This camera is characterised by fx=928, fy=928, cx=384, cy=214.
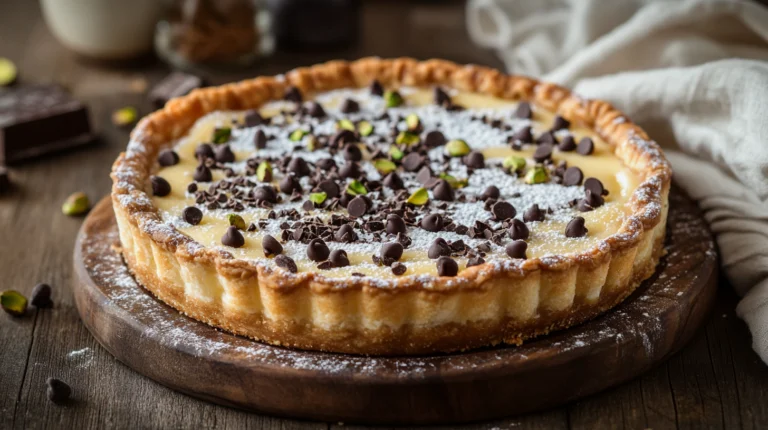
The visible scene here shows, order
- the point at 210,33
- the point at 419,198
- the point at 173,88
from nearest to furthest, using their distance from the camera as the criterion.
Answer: the point at 419,198
the point at 173,88
the point at 210,33

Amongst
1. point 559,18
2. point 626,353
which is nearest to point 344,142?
point 626,353

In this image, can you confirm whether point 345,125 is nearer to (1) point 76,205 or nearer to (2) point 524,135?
(2) point 524,135

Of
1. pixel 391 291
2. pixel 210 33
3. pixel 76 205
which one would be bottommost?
pixel 76 205

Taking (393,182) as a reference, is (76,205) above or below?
below

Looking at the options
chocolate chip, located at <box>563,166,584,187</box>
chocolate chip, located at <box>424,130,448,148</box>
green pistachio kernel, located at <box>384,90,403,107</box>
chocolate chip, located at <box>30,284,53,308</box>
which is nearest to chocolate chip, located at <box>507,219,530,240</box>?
chocolate chip, located at <box>563,166,584,187</box>

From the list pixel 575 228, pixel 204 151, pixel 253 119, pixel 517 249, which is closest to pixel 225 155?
pixel 204 151

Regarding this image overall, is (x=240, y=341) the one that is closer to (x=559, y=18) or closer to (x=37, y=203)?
(x=37, y=203)

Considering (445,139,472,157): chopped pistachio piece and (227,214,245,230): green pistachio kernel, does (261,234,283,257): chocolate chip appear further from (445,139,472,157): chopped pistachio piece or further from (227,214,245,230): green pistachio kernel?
(445,139,472,157): chopped pistachio piece
